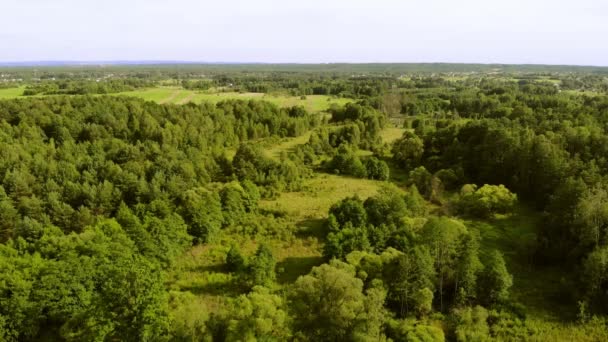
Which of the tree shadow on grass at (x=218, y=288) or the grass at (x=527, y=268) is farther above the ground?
the grass at (x=527, y=268)

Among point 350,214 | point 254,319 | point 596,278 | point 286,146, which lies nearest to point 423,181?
point 350,214

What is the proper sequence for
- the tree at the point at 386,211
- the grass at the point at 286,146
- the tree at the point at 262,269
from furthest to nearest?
the grass at the point at 286,146, the tree at the point at 386,211, the tree at the point at 262,269

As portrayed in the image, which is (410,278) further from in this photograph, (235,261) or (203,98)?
(203,98)

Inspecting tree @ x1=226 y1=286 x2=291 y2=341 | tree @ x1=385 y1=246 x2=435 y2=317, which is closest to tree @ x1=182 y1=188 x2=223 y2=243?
tree @ x1=226 y1=286 x2=291 y2=341

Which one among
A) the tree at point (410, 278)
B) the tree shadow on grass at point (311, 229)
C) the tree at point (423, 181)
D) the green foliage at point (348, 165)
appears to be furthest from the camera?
the green foliage at point (348, 165)

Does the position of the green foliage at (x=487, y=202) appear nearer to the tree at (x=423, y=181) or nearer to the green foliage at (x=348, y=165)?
the tree at (x=423, y=181)

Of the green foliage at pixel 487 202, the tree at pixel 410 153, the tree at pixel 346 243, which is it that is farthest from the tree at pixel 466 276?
the tree at pixel 410 153

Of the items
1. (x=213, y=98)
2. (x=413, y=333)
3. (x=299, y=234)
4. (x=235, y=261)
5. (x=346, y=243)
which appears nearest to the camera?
(x=413, y=333)
